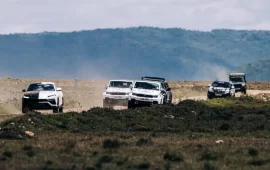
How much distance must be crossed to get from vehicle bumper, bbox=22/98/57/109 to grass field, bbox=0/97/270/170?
12.2 feet

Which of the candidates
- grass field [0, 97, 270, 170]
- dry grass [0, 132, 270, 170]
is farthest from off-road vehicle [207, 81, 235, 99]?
dry grass [0, 132, 270, 170]

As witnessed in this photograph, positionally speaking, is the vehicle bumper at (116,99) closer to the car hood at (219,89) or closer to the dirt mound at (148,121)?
the dirt mound at (148,121)

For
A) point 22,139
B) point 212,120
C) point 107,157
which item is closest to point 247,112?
point 212,120

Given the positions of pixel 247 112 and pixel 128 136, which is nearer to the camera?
pixel 128 136

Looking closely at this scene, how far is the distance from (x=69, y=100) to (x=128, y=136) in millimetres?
44543

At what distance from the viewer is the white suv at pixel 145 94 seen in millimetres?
54719

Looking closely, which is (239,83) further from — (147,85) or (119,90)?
(147,85)

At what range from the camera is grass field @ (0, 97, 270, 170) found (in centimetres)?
2408

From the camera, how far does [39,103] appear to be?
49.3 m

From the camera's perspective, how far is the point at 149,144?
2912 centimetres

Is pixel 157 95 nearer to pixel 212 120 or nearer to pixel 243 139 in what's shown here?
pixel 212 120

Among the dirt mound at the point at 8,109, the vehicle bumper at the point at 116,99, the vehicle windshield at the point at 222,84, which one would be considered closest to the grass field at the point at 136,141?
the vehicle bumper at the point at 116,99

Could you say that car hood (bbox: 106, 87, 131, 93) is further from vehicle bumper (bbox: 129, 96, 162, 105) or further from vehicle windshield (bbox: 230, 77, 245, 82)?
vehicle windshield (bbox: 230, 77, 245, 82)

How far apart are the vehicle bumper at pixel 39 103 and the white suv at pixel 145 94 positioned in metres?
6.46
